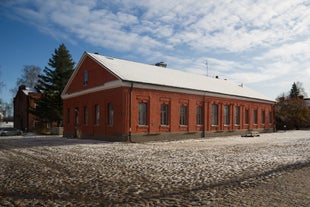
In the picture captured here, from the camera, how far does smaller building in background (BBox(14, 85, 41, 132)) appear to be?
48125 millimetres

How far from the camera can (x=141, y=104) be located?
2402cm

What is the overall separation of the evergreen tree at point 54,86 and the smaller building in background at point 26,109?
174 inches

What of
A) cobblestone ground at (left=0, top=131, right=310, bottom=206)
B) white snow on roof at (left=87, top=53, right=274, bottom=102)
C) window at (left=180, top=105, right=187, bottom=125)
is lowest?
cobblestone ground at (left=0, top=131, right=310, bottom=206)

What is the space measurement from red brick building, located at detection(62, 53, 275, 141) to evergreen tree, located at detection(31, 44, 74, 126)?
8896 millimetres

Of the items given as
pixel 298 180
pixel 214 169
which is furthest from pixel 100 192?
pixel 298 180

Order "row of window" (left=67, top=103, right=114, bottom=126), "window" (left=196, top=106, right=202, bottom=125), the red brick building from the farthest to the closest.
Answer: "window" (left=196, top=106, right=202, bottom=125) → "row of window" (left=67, top=103, right=114, bottom=126) → the red brick building

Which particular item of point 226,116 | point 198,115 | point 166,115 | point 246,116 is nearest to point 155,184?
point 166,115

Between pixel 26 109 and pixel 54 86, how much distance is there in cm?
990

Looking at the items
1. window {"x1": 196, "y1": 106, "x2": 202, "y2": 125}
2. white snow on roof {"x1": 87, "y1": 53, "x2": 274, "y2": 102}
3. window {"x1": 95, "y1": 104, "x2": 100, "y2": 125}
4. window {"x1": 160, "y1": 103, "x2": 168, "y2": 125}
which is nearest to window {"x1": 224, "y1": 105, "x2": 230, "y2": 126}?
white snow on roof {"x1": 87, "y1": 53, "x2": 274, "y2": 102}

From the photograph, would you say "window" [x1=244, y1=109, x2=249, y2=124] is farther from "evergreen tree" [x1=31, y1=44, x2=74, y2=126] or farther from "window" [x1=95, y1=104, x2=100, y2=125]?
"evergreen tree" [x1=31, y1=44, x2=74, y2=126]

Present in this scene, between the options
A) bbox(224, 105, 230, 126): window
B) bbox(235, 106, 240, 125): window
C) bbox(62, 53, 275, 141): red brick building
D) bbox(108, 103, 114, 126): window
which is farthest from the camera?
bbox(235, 106, 240, 125): window

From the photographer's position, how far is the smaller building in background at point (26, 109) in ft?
158

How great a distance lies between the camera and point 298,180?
7988mm

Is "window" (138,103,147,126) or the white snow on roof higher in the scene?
the white snow on roof
